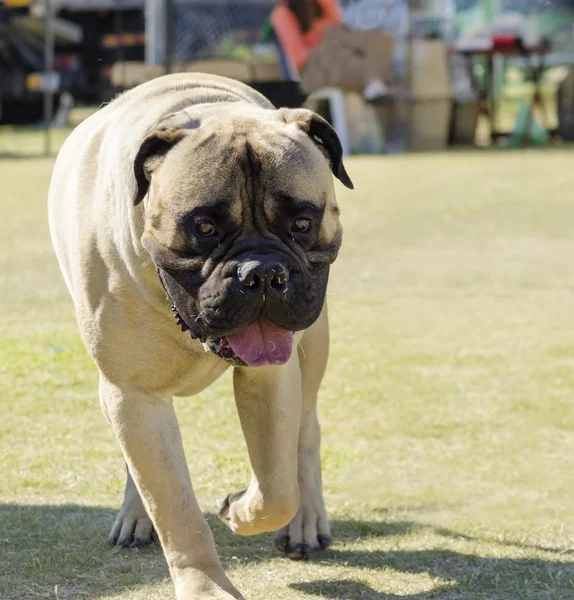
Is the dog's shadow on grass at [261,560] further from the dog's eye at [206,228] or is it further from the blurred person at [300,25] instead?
the blurred person at [300,25]

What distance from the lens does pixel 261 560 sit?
3.90m

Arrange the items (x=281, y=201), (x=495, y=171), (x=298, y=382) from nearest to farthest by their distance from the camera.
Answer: (x=281, y=201) → (x=298, y=382) → (x=495, y=171)

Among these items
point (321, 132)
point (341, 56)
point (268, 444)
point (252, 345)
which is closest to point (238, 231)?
point (252, 345)

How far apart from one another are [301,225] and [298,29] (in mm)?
17762

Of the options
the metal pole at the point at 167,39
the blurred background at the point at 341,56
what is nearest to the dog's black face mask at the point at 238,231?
the blurred background at the point at 341,56

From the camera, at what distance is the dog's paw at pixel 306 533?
12.8 feet

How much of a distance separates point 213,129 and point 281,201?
0.95ft

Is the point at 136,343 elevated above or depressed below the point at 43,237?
above

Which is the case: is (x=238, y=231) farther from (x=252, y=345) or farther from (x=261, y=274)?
(x=252, y=345)

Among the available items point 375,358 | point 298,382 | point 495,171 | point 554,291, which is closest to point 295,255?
point 298,382

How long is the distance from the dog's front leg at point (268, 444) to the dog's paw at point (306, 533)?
376mm

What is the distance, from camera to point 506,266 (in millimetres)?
9859

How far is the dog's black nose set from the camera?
116 inches

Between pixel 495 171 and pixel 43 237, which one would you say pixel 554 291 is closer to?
pixel 43 237
